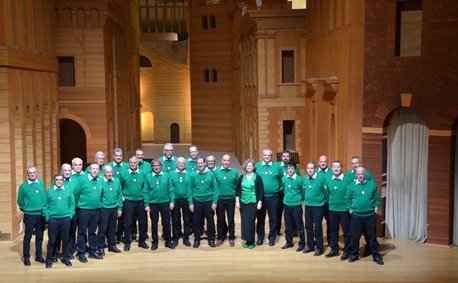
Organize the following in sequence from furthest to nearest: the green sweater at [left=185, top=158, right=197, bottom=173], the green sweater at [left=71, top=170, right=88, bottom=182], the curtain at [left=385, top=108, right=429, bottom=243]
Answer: the green sweater at [left=185, top=158, right=197, bottom=173] → the curtain at [left=385, top=108, right=429, bottom=243] → the green sweater at [left=71, top=170, right=88, bottom=182]

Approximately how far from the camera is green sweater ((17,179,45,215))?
493 inches

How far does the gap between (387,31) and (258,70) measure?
26.6 ft

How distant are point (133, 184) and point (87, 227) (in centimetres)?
130

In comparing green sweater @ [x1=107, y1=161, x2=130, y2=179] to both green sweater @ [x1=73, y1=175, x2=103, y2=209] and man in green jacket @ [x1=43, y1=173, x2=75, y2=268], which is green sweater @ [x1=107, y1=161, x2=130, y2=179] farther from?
man in green jacket @ [x1=43, y1=173, x2=75, y2=268]

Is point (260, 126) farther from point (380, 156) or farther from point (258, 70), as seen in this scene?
point (380, 156)

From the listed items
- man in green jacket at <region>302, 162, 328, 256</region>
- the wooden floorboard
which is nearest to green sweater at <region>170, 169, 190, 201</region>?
the wooden floorboard

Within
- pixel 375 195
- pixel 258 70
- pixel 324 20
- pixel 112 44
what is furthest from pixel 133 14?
pixel 375 195

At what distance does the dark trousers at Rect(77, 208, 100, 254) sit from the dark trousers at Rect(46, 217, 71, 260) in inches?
13.4

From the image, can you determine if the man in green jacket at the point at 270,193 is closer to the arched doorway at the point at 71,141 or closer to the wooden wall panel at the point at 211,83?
the arched doorway at the point at 71,141

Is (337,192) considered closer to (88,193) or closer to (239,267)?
(239,267)

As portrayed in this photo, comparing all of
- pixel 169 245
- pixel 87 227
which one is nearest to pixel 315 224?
pixel 169 245

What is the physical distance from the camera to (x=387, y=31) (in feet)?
47.9

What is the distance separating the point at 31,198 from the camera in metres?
12.5

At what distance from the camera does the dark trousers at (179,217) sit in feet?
45.8
